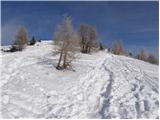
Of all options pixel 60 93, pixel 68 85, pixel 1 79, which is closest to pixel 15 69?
pixel 1 79

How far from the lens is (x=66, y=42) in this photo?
3934cm

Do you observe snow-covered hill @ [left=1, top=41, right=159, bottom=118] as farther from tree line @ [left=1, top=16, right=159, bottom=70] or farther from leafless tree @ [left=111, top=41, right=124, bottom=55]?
leafless tree @ [left=111, top=41, right=124, bottom=55]

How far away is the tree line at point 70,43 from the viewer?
129ft

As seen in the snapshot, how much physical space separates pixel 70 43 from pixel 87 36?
4602cm

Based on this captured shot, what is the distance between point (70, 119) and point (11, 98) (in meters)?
5.97

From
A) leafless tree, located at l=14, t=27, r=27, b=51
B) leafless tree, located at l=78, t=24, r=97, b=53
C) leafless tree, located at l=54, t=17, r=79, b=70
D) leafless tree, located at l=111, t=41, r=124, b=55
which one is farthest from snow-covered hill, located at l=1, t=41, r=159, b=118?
leafless tree, located at l=111, t=41, r=124, b=55

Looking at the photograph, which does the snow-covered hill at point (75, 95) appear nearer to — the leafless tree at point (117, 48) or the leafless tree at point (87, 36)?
the leafless tree at point (87, 36)

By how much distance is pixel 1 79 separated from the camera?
28359 mm

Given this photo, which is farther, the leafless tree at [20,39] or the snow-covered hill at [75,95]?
the leafless tree at [20,39]

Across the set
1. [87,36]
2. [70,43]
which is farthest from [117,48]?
[70,43]

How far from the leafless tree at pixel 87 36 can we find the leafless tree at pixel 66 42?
42723mm

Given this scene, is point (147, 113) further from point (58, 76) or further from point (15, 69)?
point (15, 69)

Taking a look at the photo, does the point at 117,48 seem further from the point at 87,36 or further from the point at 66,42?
the point at 66,42

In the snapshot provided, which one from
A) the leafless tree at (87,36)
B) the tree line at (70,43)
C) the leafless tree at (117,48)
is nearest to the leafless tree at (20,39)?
the tree line at (70,43)
